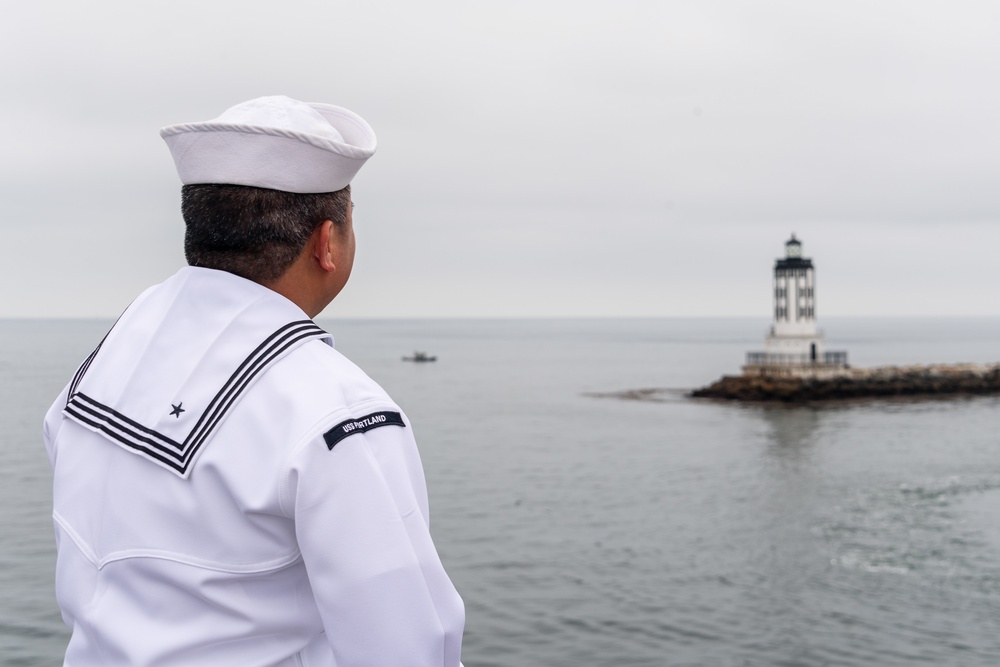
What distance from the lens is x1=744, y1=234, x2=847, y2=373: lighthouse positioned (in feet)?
230

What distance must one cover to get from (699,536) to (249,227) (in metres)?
26.3

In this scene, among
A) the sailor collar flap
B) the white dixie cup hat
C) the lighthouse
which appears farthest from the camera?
the lighthouse

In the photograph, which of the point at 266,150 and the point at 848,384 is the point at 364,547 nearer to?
the point at 266,150

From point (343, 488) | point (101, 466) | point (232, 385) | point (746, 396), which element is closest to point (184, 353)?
point (232, 385)

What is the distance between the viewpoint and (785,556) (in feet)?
79.7

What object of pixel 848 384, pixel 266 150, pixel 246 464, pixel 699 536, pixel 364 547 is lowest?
pixel 699 536

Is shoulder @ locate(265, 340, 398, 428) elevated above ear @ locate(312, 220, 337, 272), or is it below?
below

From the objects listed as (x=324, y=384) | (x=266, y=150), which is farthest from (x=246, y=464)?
(x=266, y=150)

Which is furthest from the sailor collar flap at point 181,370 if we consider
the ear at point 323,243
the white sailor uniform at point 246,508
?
the ear at point 323,243

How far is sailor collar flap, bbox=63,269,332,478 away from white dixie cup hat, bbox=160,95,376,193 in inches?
9.0

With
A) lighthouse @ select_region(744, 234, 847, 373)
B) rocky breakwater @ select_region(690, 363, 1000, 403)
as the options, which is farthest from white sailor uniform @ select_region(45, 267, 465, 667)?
lighthouse @ select_region(744, 234, 847, 373)

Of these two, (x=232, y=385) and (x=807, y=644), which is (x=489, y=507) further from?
(x=232, y=385)

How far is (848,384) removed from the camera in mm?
67312

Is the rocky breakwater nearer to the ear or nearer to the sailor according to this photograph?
the ear
